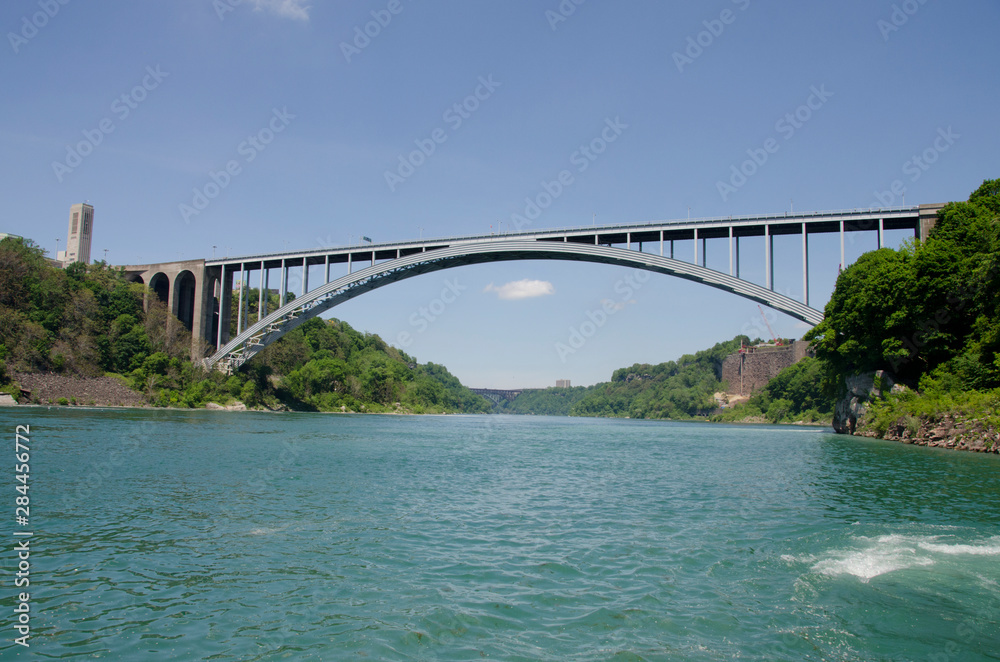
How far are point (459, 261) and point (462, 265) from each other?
102cm

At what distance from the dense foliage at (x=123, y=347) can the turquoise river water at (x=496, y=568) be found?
33.1 meters

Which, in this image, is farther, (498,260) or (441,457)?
(498,260)

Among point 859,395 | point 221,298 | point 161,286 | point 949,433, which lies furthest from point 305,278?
point 949,433

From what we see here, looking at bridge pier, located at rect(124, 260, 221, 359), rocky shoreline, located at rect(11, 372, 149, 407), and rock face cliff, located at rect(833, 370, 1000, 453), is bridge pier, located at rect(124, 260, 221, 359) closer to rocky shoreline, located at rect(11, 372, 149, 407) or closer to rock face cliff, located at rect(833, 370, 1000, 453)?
rocky shoreline, located at rect(11, 372, 149, 407)

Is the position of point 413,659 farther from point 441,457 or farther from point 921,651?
point 441,457

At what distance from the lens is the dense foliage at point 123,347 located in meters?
37.5

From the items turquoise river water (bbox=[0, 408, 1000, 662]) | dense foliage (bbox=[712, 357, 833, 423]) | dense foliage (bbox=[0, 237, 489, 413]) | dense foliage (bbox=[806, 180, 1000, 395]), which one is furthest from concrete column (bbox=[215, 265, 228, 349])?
dense foliage (bbox=[712, 357, 833, 423])

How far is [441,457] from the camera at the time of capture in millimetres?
16047

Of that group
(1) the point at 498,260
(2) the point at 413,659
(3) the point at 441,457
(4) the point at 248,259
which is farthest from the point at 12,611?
(4) the point at 248,259

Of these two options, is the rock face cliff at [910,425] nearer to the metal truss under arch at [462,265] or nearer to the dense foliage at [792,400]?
the metal truss under arch at [462,265]

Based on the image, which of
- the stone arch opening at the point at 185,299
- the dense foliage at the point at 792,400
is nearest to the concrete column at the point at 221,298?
the stone arch opening at the point at 185,299

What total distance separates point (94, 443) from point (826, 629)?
15.7m

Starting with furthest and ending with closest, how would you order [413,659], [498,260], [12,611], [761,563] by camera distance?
[498,260]
[761,563]
[12,611]
[413,659]

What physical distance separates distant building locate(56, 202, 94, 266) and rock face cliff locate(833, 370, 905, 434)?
77.1m
